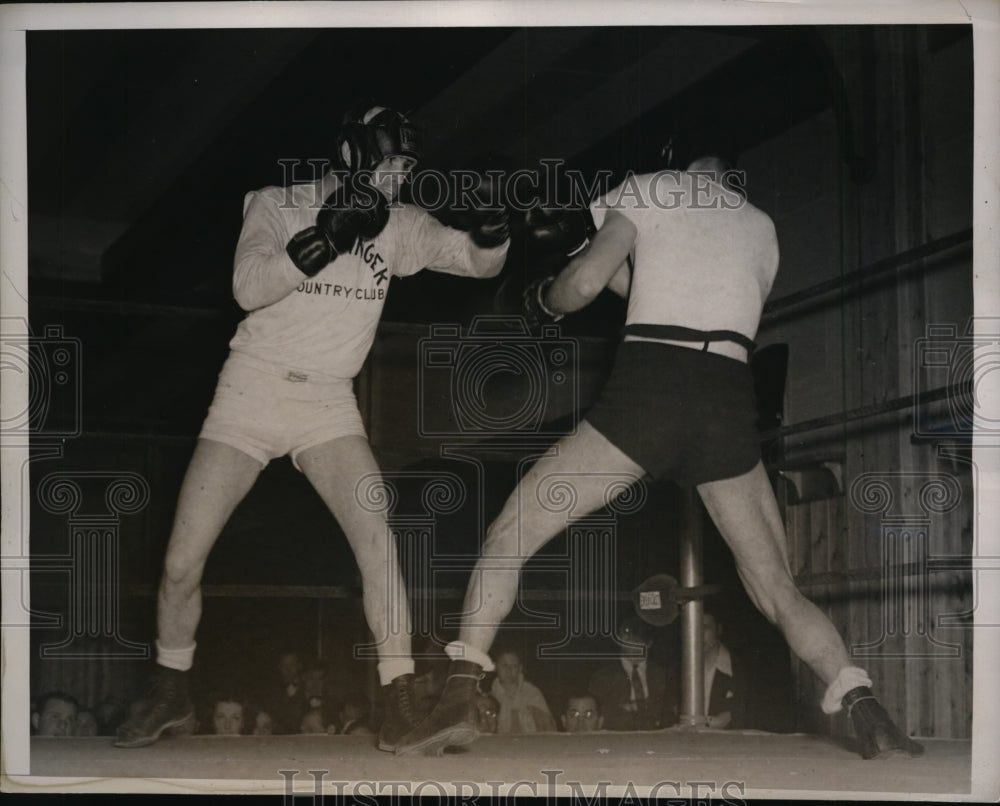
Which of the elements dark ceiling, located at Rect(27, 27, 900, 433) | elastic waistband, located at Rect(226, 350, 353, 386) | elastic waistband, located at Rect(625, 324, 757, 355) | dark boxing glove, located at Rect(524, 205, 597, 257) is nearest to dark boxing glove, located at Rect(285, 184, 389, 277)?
dark ceiling, located at Rect(27, 27, 900, 433)

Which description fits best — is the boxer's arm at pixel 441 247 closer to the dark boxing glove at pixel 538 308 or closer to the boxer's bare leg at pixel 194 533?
the dark boxing glove at pixel 538 308

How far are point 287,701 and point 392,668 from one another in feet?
0.95

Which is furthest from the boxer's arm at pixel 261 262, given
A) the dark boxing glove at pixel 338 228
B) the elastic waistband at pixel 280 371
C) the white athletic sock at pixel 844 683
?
the white athletic sock at pixel 844 683

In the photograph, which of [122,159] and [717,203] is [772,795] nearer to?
[717,203]

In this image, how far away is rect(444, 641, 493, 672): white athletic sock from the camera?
10.9ft

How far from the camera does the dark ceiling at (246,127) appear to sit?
3.40 meters

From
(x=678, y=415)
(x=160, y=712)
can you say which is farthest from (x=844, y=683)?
(x=160, y=712)

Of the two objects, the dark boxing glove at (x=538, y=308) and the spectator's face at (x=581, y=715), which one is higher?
the dark boxing glove at (x=538, y=308)

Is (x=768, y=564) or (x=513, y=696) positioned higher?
(x=768, y=564)

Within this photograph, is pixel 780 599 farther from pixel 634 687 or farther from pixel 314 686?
pixel 314 686

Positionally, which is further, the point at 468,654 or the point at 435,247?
the point at 435,247

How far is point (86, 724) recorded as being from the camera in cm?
335

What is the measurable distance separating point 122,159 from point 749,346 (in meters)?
1.79

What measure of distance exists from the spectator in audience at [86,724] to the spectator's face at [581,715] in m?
Result: 1.25
